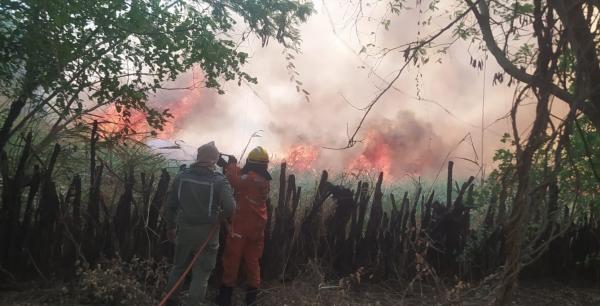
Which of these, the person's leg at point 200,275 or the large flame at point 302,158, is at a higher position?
the large flame at point 302,158

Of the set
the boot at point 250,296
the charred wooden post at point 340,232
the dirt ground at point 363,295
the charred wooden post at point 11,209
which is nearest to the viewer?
the dirt ground at point 363,295

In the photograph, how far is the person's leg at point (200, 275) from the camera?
461 cm

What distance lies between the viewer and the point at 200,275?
466 cm

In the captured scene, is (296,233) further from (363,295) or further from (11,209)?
(11,209)

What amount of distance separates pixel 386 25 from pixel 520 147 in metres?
3.87

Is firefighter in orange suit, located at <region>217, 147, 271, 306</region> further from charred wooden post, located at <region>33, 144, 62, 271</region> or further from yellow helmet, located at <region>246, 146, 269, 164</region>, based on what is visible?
charred wooden post, located at <region>33, 144, 62, 271</region>

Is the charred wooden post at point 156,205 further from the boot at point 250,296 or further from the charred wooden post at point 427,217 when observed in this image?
the charred wooden post at point 427,217

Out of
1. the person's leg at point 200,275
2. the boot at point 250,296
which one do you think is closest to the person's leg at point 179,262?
the person's leg at point 200,275

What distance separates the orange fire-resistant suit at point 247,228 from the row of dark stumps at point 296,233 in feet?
1.93

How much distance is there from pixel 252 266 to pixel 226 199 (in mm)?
879

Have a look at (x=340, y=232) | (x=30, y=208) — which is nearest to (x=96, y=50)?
(x=30, y=208)

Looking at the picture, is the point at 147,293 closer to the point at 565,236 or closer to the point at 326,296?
the point at 326,296

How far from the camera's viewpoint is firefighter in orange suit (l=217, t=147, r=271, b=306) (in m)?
4.97

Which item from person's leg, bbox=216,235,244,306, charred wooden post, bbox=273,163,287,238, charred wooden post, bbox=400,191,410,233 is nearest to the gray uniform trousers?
person's leg, bbox=216,235,244,306
